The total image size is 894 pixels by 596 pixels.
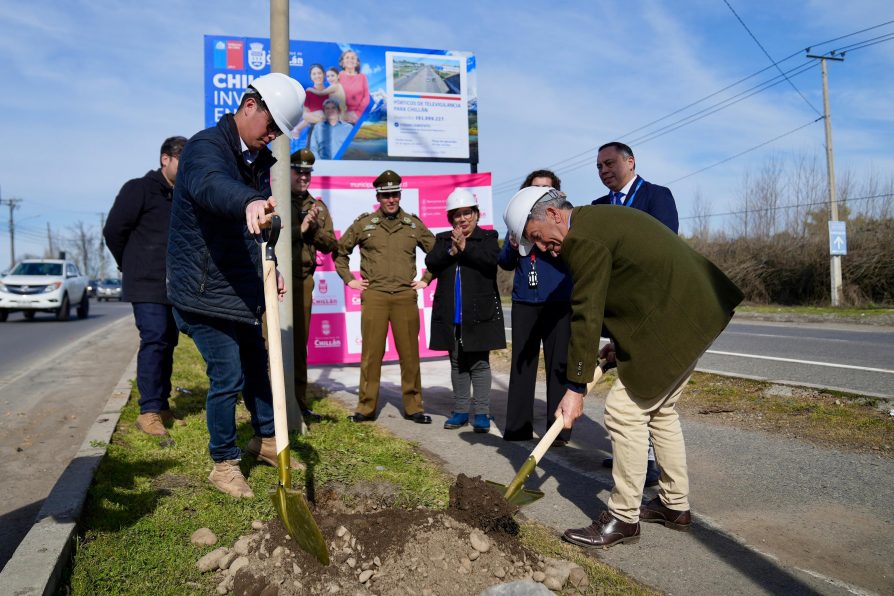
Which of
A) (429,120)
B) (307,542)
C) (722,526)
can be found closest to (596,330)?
(722,526)

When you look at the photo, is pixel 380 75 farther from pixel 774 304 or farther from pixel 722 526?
pixel 774 304

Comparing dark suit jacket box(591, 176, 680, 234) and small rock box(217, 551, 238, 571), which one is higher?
dark suit jacket box(591, 176, 680, 234)

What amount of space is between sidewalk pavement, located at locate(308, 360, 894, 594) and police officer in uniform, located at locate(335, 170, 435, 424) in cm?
33

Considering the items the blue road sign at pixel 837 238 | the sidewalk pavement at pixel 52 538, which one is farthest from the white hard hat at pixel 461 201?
the blue road sign at pixel 837 238

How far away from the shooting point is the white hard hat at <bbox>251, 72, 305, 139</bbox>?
3.48 metres

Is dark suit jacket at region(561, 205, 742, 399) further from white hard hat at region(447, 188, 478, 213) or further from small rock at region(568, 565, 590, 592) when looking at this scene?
white hard hat at region(447, 188, 478, 213)

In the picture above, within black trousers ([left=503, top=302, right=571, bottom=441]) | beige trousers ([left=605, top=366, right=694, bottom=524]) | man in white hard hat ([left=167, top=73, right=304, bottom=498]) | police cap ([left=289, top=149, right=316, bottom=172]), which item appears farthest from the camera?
police cap ([left=289, top=149, right=316, bottom=172])

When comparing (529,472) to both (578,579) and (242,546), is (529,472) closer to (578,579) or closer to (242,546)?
(578,579)

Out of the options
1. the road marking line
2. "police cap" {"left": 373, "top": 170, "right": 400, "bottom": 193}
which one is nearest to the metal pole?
"police cap" {"left": 373, "top": 170, "right": 400, "bottom": 193}

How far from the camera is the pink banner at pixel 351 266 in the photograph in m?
9.62

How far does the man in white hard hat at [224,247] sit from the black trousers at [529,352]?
6.72 feet

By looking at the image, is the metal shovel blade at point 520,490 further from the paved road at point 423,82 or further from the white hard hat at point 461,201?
the paved road at point 423,82

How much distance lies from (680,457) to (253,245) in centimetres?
254

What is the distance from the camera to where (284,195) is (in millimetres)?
5336
